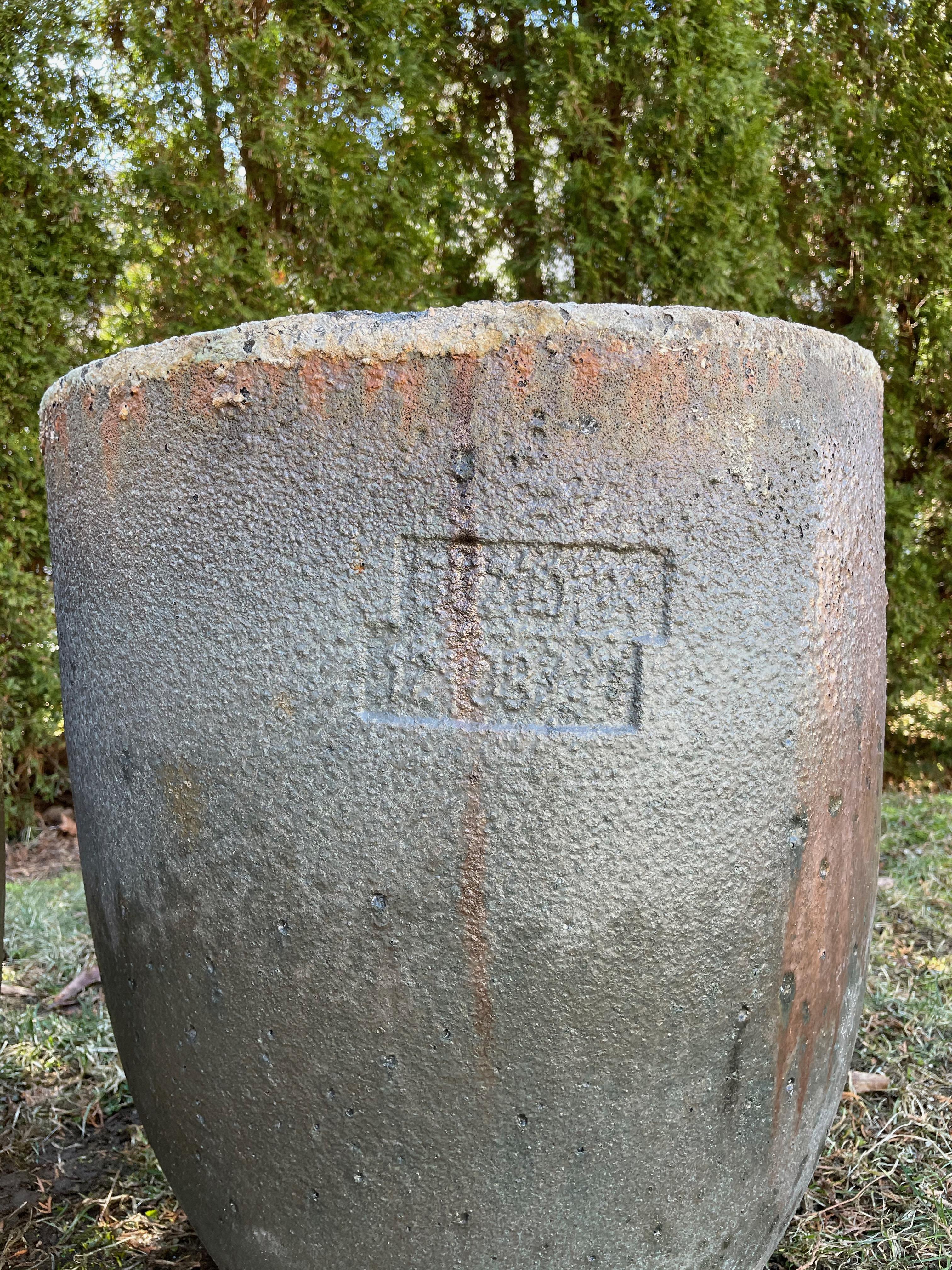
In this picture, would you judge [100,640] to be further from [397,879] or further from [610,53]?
[610,53]

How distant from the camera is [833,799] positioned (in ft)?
3.80

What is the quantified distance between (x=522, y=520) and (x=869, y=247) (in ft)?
10.7

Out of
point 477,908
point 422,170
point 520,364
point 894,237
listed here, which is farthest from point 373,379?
point 894,237

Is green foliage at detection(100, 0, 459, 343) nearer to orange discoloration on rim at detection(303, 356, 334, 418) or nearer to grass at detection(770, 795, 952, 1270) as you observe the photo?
orange discoloration on rim at detection(303, 356, 334, 418)

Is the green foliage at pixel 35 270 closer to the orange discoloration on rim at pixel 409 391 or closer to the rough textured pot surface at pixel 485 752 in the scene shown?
the rough textured pot surface at pixel 485 752

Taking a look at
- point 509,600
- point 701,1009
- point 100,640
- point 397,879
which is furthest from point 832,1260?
point 100,640

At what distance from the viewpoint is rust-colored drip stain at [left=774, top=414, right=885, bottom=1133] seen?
1.13 metres

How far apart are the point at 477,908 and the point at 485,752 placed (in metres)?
0.16

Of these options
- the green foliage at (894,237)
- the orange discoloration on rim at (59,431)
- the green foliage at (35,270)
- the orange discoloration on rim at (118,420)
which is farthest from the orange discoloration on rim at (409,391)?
the green foliage at (894,237)

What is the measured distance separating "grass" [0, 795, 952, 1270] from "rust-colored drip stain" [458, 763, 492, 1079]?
78 cm

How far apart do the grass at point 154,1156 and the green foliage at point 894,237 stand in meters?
1.56

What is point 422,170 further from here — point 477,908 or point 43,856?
point 477,908

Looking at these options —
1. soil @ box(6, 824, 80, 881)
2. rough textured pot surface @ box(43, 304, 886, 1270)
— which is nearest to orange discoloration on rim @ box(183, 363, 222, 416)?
rough textured pot surface @ box(43, 304, 886, 1270)

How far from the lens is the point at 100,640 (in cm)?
120
